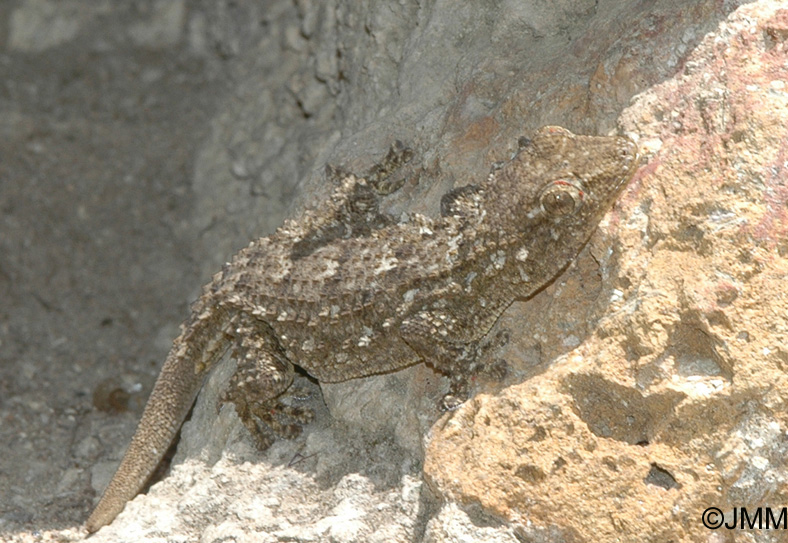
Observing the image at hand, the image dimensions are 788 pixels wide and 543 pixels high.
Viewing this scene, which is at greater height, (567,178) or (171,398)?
(567,178)

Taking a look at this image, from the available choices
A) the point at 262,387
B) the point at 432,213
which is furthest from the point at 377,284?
the point at 262,387

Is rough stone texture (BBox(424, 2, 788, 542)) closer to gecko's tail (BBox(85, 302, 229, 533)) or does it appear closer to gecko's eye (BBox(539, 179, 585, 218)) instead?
gecko's eye (BBox(539, 179, 585, 218))

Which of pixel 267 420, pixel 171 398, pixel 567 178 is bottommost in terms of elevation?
pixel 267 420

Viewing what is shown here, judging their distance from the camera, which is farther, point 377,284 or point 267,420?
point 267,420

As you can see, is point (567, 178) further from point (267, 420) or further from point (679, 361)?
point (267, 420)

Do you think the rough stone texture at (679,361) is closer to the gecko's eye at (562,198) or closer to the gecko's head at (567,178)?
the gecko's head at (567,178)

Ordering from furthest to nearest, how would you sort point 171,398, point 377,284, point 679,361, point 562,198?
1. point 171,398
2. point 377,284
3. point 562,198
4. point 679,361

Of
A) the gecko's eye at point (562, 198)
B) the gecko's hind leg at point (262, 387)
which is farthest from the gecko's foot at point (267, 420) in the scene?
the gecko's eye at point (562, 198)
